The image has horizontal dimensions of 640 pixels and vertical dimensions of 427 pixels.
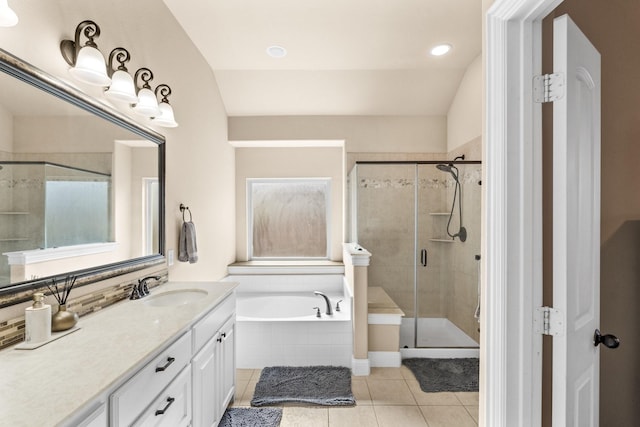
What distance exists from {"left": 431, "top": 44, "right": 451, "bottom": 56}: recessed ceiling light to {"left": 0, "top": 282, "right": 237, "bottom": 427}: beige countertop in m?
2.92

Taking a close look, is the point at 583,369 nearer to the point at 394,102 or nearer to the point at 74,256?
the point at 74,256

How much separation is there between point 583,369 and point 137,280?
216cm

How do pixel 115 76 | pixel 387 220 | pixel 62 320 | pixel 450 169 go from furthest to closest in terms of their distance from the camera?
1. pixel 387 220
2. pixel 450 169
3. pixel 115 76
4. pixel 62 320

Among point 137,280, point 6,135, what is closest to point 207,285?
point 137,280

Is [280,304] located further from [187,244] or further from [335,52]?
[335,52]

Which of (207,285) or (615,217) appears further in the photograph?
(207,285)

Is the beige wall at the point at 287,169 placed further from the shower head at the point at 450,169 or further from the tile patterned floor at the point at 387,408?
the tile patterned floor at the point at 387,408

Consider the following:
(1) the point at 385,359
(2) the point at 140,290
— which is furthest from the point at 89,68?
(1) the point at 385,359

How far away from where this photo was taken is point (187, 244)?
91.7 inches

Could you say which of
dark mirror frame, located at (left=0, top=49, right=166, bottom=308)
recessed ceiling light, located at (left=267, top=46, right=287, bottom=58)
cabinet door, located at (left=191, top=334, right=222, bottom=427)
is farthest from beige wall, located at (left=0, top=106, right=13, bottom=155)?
recessed ceiling light, located at (left=267, top=46, right=287, bottom=58)

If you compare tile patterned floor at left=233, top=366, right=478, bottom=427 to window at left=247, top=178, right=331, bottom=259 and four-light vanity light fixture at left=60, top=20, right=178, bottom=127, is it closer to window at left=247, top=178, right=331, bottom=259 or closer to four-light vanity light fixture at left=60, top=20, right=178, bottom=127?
window at left=247, top=178, right=331, bottom=259

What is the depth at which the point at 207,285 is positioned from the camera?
6.77 feet

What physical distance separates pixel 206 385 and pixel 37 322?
86 centimetres

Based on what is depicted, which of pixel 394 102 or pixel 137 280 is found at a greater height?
pixel 394 102
